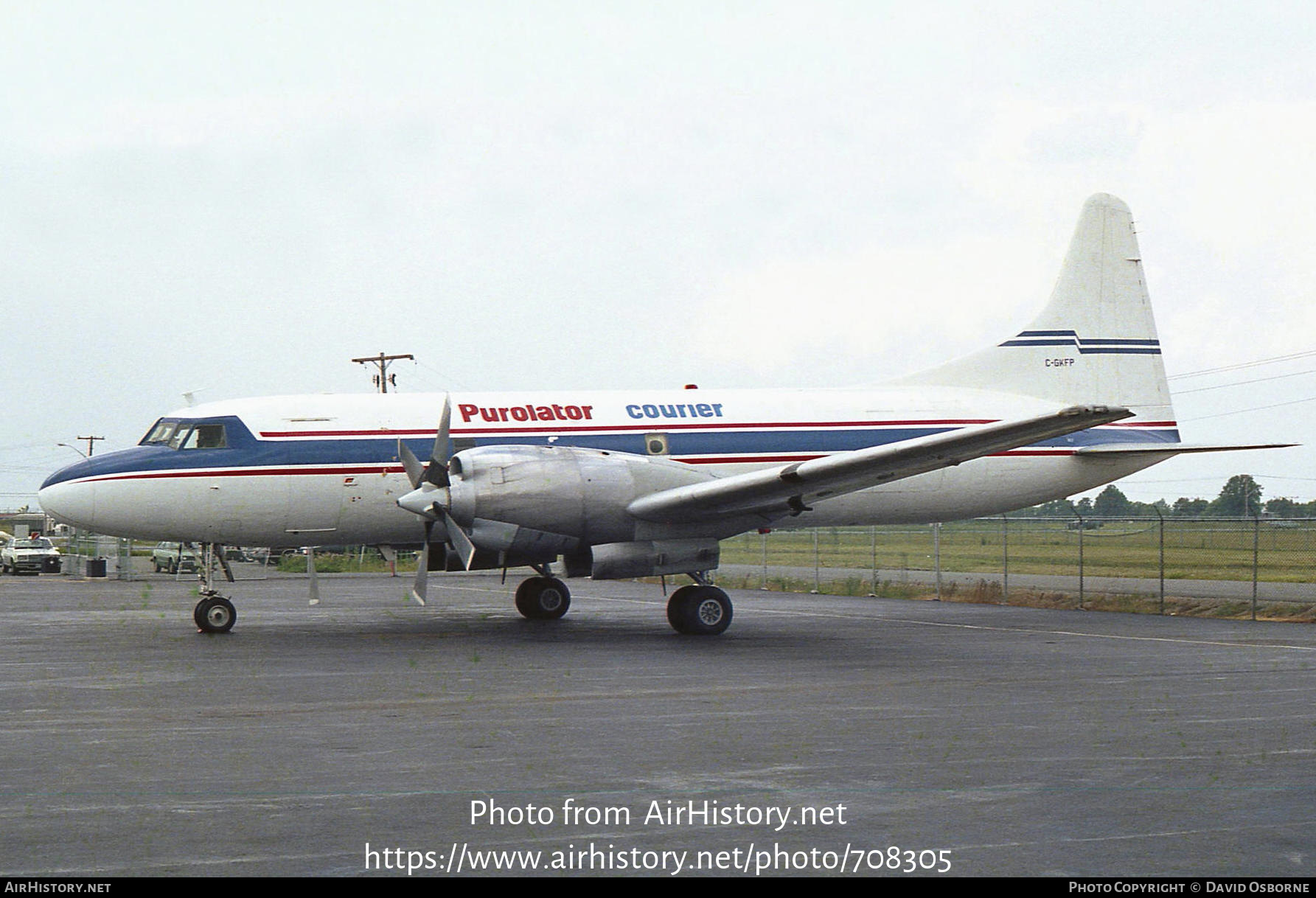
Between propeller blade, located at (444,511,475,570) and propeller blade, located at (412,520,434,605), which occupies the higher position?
propeller blade, located at (444,511,475,570)

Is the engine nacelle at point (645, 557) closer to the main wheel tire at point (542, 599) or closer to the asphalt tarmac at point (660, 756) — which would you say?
the asphalt tarmac at point (660, 756)

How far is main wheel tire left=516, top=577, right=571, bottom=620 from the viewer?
23.8 metres

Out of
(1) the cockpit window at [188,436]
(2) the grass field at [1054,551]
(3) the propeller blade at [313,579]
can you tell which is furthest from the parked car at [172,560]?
(1) the cockpit window at [188,436]

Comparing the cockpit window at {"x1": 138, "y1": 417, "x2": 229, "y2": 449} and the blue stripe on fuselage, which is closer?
the blue stripe on fuselage

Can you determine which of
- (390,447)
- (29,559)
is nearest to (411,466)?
(390,447)

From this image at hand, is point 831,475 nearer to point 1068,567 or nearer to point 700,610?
point 700,610

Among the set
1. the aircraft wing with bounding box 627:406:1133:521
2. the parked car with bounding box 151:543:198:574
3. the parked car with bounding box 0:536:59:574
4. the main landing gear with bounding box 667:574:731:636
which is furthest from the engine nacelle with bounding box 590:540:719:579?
the parked car with bounding box 0:536:59:574

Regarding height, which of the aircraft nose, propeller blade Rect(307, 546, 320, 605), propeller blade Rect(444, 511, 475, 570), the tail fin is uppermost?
the tail fin

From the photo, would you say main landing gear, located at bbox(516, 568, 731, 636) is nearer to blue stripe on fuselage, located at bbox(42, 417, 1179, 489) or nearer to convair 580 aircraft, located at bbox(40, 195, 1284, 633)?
convair 580 aircraft, located at bbox(40, 195, 1284, 633)

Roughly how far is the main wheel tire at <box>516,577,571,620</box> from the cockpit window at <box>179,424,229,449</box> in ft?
20.1

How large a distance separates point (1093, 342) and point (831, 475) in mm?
9393

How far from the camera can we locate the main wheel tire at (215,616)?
20625 millimetres

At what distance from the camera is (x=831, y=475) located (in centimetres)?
1861
